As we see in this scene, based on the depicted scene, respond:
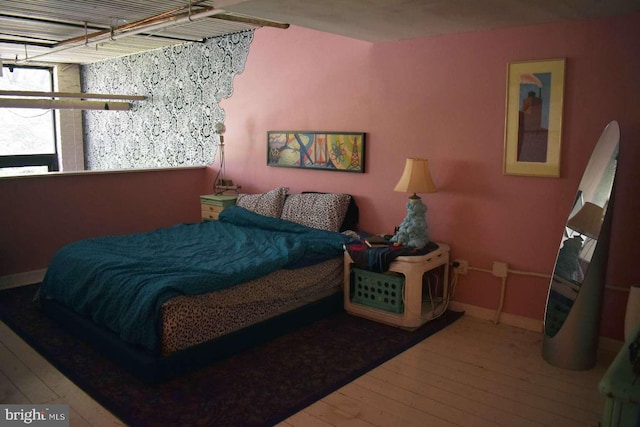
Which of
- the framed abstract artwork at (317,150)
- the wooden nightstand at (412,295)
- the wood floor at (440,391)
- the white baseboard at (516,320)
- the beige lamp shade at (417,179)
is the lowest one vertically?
the wood floor at (440,391)

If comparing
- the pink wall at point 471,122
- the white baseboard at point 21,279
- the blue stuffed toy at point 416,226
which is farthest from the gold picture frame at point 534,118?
the white baseboard at point 21,279

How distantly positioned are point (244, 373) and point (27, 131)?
266 inches

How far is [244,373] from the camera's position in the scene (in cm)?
301

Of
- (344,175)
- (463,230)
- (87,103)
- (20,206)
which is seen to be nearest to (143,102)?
(87,103)

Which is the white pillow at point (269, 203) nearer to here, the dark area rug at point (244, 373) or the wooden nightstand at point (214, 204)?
the wooden nightstand at point (214, 204)

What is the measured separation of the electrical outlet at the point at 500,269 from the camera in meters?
3.76

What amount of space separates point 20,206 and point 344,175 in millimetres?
2860

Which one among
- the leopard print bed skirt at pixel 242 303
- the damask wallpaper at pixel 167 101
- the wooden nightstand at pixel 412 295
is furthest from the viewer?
the damask wallpaper at pixel 167 101

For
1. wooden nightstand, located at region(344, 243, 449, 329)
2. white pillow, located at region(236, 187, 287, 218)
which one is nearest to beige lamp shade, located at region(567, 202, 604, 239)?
wooden nightstand, located at region(344, 243, 449, 329)

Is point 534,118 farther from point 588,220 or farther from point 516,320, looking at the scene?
point 516,320

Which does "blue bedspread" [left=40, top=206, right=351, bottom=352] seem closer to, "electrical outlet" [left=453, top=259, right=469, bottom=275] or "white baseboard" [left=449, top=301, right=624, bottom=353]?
"electrical outlet" [left=453, top=259, right=469, bottom=275]

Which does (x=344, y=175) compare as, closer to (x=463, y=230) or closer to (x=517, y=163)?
(x=463, y=230)

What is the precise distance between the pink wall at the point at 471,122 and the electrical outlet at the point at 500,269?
61 millimetres

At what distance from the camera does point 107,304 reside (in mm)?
3193
